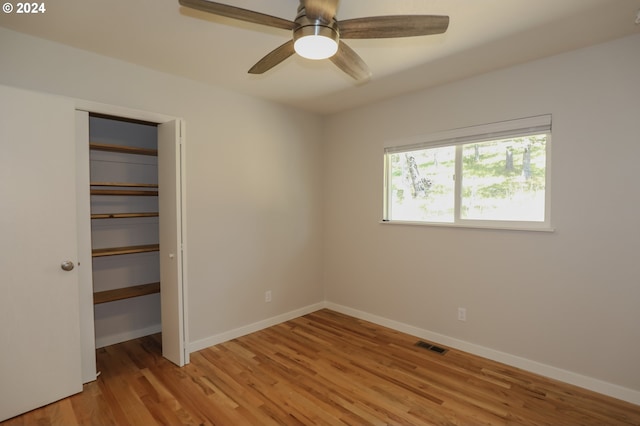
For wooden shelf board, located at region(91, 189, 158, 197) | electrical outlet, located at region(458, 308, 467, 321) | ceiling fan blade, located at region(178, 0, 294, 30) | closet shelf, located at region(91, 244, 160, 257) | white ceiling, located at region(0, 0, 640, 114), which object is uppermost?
white ceiling, located at region(0, 0, 640, 114)

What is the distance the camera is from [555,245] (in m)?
2.54

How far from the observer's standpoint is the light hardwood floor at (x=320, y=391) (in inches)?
82.2

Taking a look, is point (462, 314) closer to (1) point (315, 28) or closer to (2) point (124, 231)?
(1) point (315, 28)

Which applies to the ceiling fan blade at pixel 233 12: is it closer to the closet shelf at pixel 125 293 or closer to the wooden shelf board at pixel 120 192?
the wooden shelf board at pixel 120 192

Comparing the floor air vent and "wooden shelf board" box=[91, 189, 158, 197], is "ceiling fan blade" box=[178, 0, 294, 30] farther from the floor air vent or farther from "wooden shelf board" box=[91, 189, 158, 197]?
the floor air vent

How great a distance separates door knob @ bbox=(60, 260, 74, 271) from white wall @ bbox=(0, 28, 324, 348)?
94 cm

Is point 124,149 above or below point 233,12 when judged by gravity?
below

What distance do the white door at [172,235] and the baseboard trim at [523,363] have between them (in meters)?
2.13

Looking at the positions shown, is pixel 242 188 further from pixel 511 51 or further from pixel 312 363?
pixel 511 51

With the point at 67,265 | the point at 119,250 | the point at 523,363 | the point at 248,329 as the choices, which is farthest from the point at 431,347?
the point at 67,265

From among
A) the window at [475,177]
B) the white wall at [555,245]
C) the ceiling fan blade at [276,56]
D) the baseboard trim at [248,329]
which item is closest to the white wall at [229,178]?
the baseboard trim at [248,329]

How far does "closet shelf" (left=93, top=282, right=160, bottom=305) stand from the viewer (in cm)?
272

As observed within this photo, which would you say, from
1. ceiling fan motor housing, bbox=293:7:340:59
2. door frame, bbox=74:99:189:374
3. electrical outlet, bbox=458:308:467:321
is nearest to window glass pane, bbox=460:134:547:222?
electrical outlet, bbox=458:308:467:321

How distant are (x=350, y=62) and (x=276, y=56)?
1.41 feet
